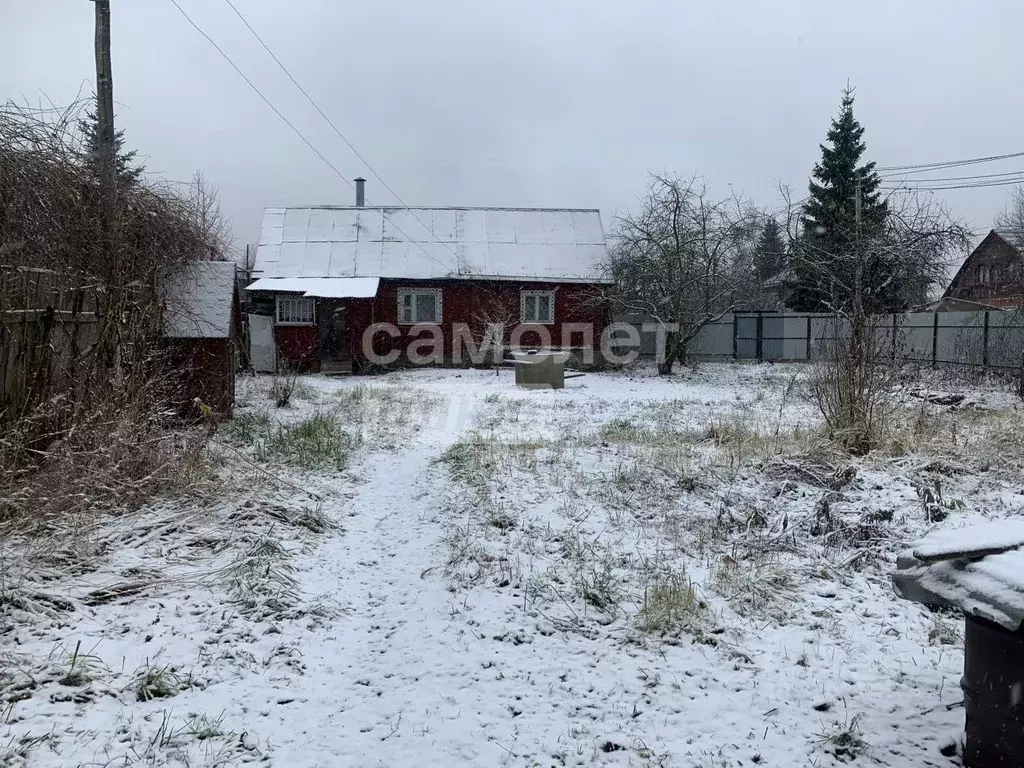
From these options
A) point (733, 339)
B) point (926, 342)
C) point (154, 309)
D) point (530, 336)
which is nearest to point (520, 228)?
point (530, 336)

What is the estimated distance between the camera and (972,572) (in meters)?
2.64

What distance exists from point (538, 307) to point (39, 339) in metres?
19.8

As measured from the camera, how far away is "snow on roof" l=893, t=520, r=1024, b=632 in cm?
240

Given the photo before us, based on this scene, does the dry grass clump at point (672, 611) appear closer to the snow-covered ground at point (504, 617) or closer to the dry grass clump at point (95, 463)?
the snow-covered ground at point (504, 617)

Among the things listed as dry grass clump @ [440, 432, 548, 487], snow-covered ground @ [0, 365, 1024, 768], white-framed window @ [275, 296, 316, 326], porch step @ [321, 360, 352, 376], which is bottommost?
snow-covered ground @ [0, 365, 1024, 768]

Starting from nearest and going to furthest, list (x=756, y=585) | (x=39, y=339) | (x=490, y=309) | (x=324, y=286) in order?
(x=756, y=585)
(x=39, y=339)
(x=324, y=286)
(x=490, y=309)

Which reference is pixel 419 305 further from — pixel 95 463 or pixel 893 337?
pixel 95 463

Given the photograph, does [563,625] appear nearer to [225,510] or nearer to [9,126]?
[225,510]

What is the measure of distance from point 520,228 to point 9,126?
21403mm

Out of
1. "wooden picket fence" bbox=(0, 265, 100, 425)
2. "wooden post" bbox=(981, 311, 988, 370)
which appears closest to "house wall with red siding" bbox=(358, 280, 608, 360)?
"wooden post" bbox=(981, 311, 988, 370)

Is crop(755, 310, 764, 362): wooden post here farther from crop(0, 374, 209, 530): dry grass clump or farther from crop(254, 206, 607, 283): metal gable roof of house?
crop(0, 374, 209, 530): dry grass clump

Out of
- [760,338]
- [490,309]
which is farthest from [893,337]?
[760,338]

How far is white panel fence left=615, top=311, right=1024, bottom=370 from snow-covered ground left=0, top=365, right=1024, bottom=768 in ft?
7.67

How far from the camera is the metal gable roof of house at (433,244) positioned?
962 inches
